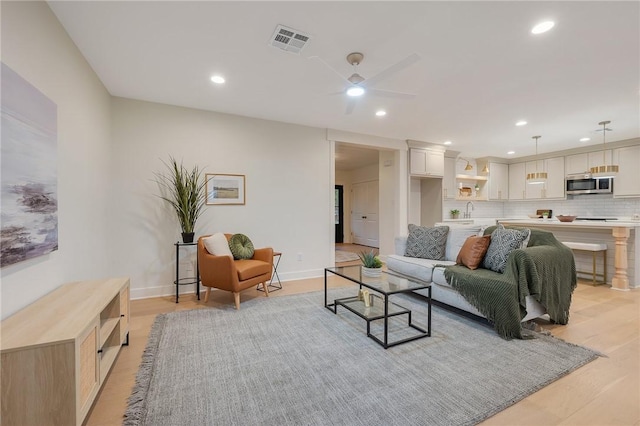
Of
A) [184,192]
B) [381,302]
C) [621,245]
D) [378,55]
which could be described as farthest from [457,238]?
[184,192]

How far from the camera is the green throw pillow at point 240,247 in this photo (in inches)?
143

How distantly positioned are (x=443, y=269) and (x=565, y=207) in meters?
5.68

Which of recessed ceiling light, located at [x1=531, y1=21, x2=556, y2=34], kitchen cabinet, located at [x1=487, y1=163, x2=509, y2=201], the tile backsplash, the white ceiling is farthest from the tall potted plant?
kitchen cabinet, located at [x1=487, y1=163, x2=509, y2=201]

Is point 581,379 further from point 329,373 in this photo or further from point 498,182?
point 498,182

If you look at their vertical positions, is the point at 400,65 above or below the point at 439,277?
above

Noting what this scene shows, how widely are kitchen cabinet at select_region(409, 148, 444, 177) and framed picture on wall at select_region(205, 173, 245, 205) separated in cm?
350

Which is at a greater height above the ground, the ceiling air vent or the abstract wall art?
the ceiling air vent

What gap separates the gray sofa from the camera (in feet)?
8.79

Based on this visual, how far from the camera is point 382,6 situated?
190 centimetres

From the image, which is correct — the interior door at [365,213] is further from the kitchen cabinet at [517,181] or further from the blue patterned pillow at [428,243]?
the blue patterned pillow at [428,243]

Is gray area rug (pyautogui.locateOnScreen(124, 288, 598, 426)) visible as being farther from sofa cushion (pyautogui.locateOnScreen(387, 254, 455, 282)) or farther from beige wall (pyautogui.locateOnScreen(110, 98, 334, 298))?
beige wall (pyautogui.locateOnScreen(110, 98, 334, 298))

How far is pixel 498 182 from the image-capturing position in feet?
23.9

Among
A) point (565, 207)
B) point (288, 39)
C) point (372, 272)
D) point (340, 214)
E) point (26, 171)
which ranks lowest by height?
point (372, 272)

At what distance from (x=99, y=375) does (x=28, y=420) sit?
1.35ft
